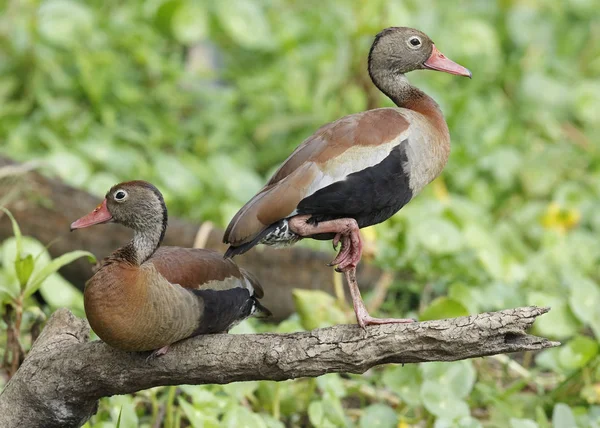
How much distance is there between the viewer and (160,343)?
2.92m

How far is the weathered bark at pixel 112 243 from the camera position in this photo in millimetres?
5207

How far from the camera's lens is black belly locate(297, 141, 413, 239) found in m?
2.90

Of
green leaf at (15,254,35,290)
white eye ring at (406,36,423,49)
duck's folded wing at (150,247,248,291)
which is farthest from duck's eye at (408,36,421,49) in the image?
green leaf at (15,254,35,290)

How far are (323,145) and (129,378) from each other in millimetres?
957

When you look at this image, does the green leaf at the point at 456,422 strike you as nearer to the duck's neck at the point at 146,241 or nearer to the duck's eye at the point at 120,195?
the duck's neck at the point at 146,241

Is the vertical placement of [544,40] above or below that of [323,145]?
below

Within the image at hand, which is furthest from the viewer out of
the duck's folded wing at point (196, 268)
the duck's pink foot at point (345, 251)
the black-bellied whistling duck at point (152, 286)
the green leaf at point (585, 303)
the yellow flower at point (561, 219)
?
the yellow flower at point (561, 219)

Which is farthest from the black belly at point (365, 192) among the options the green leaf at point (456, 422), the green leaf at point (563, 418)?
the green leaf at point (563, 418)

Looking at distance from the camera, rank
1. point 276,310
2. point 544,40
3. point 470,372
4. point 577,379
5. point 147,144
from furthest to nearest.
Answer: point 544,40 → point 147,144 → point 276,310 → point 577,379 → point 470,372

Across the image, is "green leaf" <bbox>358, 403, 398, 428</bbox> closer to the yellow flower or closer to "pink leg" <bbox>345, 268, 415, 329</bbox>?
"pink leg" <bbox>345, 268, 415, 329</bbox>

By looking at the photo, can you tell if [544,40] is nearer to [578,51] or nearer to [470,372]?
[578,51]

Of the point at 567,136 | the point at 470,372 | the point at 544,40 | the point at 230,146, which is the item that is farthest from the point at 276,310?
the point at 544,40

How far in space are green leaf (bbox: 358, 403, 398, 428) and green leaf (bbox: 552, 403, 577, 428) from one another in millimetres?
633

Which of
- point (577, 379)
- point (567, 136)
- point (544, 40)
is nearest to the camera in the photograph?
point (577, 379)
